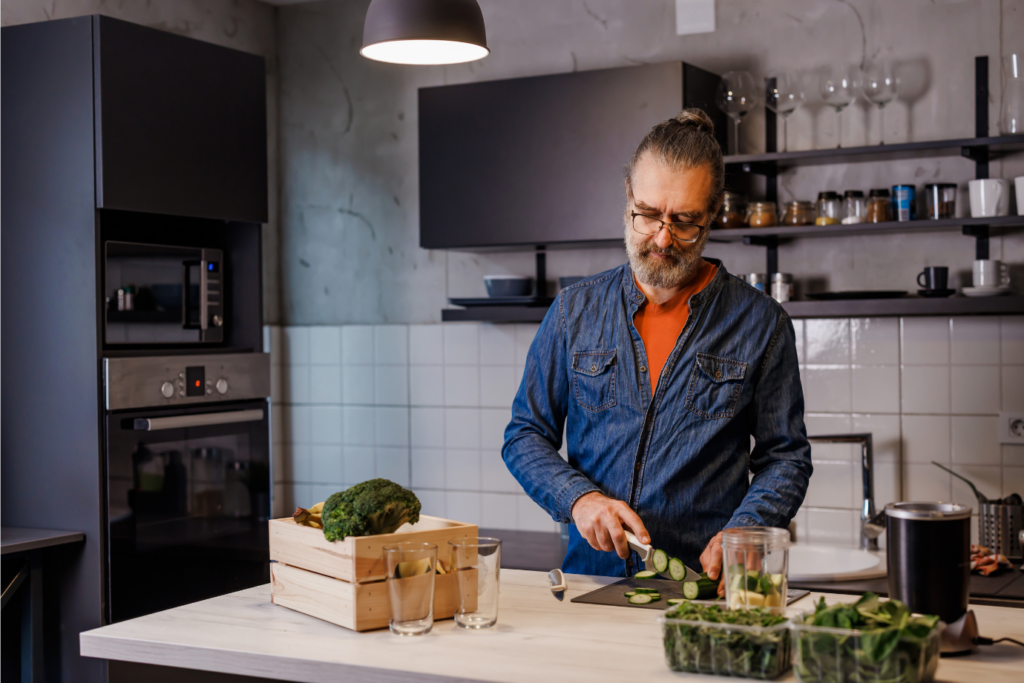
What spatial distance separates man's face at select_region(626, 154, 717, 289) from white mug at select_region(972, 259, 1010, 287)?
1.42 meters

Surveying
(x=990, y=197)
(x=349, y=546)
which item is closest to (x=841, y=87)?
(x=990, y=197)

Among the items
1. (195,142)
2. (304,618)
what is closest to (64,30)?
(195,142)

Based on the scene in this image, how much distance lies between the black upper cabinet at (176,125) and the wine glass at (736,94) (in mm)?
1420

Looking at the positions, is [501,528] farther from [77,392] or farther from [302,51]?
[302,51]

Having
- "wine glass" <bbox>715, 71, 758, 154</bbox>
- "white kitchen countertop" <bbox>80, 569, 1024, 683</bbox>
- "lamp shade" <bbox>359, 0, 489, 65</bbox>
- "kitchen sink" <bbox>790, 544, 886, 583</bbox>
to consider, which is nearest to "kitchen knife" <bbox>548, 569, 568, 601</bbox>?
"white kitchen countertop" <bbox>80, 569, 1024, 683</bbox>

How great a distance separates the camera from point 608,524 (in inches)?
65.5

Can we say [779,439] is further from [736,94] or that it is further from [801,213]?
[736,94]

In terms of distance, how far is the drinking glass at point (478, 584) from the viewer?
1.48 m

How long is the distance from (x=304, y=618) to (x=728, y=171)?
2.22 metres

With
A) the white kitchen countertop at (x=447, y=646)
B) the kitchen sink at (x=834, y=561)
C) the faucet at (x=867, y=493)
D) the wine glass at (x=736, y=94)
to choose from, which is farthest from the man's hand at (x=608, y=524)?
the wine glass at (x=736, y=94)

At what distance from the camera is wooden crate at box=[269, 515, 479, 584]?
1496mm

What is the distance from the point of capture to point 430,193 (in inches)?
139

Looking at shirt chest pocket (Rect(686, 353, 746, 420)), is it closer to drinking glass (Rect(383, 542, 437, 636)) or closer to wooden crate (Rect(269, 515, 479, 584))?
wooden crate (Rect(269, 515, 479, 584))

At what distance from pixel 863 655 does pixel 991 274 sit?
7.16 ft
